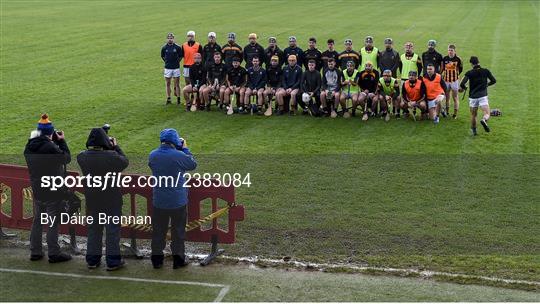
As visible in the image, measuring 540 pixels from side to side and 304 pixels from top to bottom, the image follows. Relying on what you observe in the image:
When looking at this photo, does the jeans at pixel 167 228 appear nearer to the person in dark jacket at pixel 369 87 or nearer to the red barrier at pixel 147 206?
the red barrier at pixel 147 206

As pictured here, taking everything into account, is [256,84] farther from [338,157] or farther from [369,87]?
[338,157]

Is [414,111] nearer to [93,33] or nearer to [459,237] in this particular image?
[459,237]

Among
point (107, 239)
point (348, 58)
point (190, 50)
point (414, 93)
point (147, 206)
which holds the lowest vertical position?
point (107, 239)

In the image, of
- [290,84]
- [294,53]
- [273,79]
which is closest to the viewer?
[290,84]

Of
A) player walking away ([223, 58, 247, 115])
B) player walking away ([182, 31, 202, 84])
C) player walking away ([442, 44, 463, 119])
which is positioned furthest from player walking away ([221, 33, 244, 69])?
player walking away ([442, 44, 463, 119])

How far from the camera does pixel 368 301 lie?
33.9ft

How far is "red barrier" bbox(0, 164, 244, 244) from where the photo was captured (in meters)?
11.9

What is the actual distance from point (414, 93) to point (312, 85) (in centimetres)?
249

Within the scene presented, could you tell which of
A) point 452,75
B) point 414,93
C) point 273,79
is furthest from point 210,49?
point 452,75

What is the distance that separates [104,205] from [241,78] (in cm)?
1080

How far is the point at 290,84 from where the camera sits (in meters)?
21.5

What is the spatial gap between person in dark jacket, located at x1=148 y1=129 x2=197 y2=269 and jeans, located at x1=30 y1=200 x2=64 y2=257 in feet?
4.31

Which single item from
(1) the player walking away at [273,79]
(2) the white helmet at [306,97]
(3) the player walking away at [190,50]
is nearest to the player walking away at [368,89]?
(2) the white helmet at [306,97]

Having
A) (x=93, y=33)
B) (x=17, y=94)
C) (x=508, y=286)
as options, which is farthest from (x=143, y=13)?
(x=508, y=286)
